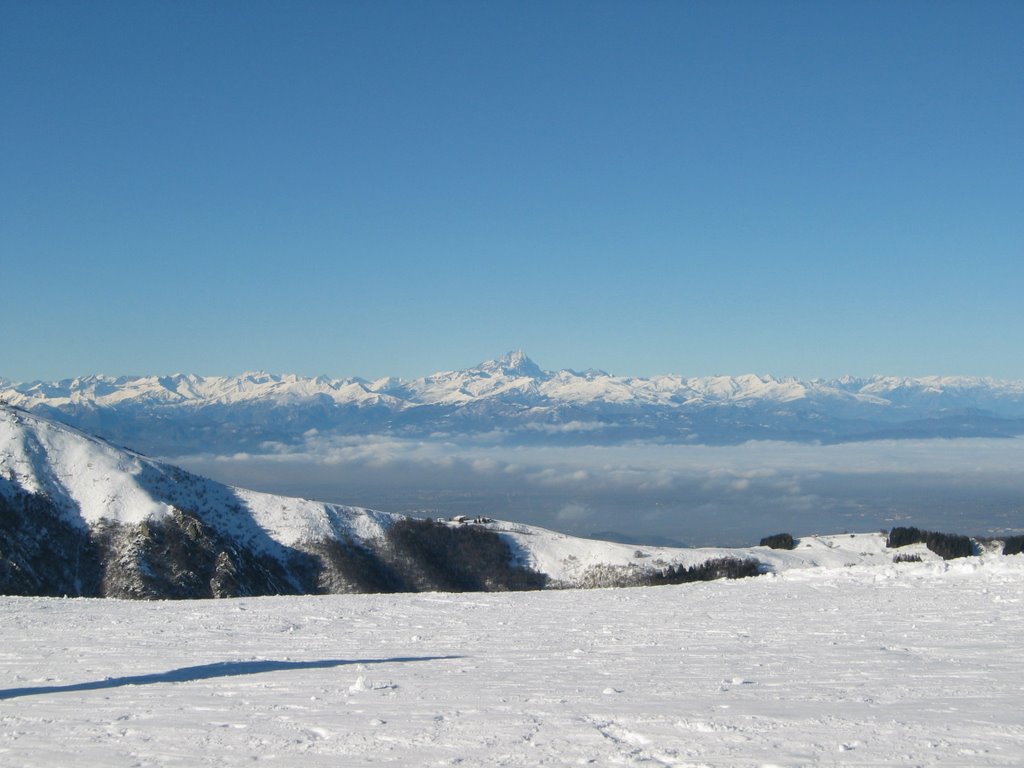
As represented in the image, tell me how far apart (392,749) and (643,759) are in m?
2.48

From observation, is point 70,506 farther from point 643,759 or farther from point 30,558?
point 643,759

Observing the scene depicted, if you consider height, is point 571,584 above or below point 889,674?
below

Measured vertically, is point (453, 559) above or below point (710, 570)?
above

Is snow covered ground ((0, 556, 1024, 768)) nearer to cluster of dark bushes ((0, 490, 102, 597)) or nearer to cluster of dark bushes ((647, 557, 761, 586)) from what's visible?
cluster of dark bushes ((647, 557, 761, 586))

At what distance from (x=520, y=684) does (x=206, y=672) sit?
5064 millimetres

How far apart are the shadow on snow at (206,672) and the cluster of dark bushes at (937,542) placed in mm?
87904

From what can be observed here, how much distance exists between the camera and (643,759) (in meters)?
7.90

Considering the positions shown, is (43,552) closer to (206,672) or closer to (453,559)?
(453,559)

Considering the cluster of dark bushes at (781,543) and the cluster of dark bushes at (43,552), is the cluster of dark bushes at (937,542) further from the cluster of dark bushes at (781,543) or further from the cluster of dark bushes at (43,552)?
the cluster of dark bushes at (43,552)

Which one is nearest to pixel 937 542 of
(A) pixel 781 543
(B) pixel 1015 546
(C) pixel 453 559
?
(B) pixel 1015 546

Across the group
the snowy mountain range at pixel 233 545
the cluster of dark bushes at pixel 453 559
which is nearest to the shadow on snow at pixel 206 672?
the snowy mountain range at pixel 233 545

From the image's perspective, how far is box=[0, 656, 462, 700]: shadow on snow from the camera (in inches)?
454

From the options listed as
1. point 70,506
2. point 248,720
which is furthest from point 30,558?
point 248,720

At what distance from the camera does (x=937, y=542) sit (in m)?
98.7
